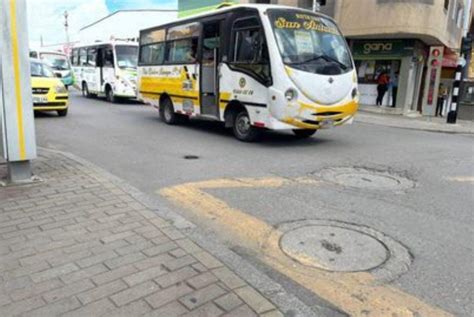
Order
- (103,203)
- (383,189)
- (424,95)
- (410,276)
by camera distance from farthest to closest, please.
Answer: (424,95)
(383,189)
(103,203)
(410,276)

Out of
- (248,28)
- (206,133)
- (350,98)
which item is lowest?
(206,133)

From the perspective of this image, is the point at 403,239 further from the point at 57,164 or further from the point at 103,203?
the point at 57,164

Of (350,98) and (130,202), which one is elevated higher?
(350,98)

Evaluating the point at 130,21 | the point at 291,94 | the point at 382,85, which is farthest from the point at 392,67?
the point at 130,21

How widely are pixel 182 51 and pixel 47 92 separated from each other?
4.50 m

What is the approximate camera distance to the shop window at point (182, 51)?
452 inches

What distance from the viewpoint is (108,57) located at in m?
19.7

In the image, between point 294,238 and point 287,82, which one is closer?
point 294,238

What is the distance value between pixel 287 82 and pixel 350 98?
173 centimetres

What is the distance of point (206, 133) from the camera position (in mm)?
11375

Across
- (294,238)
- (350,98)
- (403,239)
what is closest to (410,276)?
(403,239)

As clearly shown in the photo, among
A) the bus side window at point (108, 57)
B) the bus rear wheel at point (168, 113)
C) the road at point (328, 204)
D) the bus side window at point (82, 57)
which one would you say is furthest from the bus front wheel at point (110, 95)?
the road at point (328, 204)

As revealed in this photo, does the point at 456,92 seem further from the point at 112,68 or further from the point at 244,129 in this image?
the point at 112,68

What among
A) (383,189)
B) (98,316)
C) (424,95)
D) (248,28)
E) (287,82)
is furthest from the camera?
(424,95)
